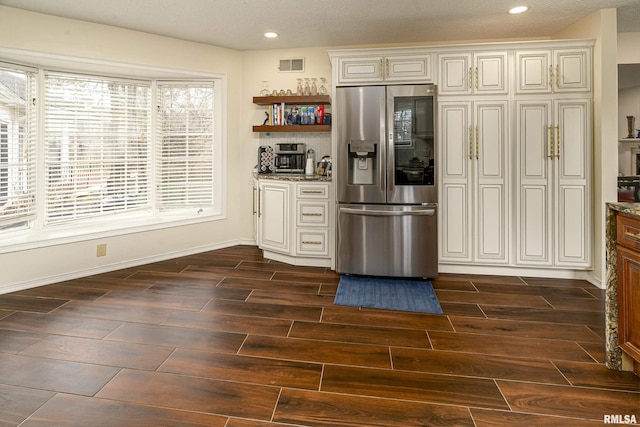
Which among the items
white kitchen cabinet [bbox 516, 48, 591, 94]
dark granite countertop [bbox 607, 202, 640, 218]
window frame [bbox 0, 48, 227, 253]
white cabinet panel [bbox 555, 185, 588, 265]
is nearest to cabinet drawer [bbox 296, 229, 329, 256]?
window frame [bbox 0, 48, 227, 253]

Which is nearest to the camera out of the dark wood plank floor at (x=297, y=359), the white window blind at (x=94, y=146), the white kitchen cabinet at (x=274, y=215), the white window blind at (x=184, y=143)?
the dark wood plank floor at (x=297, y=359)

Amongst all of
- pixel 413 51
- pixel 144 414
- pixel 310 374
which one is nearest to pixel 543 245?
pixel 413 51

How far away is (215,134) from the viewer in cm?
461

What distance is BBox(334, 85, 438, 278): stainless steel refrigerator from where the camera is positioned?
11.4 ft

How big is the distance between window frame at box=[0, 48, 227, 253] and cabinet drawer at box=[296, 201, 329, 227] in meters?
1.22

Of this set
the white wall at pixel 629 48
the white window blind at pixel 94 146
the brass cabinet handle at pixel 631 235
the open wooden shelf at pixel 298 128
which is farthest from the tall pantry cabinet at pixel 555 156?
the white window blind at pixel 94 146

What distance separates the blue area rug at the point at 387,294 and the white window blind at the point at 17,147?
3017 millimetres

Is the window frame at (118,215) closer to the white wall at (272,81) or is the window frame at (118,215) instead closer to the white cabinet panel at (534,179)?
the white wall at (272,81)

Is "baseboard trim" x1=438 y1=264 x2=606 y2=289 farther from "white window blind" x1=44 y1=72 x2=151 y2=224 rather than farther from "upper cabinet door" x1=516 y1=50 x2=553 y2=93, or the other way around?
"white window blind" x1=44 y1=72 x2=151 y2=224

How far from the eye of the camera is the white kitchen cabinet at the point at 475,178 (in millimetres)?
3551

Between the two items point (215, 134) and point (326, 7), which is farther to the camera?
point (215, 134)

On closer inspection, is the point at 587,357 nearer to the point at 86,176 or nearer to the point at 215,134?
the point at 215,134

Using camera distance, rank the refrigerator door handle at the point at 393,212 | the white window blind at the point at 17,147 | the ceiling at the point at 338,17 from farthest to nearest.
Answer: the refrigerator door handle at the point at 393,212
the white window blind at the point at 17,147
the ceiling at the point at 338,17

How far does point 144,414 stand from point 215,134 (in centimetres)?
353
